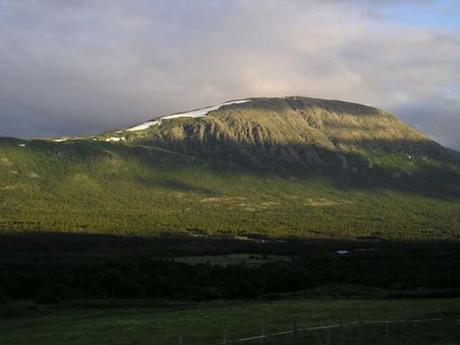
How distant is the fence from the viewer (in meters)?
27.7

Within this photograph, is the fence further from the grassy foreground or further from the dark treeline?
the dark treeline

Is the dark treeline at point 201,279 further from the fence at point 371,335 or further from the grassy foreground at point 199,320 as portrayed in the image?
the fence at point 371,335

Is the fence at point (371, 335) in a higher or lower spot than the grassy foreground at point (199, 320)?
higher

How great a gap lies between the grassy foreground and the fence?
0.58ft

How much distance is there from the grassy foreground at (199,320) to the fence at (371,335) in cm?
18

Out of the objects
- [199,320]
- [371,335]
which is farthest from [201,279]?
[371,335]

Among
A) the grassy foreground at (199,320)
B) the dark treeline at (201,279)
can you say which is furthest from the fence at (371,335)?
the dark treeline at (201,279)

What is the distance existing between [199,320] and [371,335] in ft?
44.4

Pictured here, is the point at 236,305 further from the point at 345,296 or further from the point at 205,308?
the point at 345,296

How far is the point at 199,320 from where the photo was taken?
1591 inches

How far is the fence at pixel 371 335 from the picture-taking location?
27734 mm

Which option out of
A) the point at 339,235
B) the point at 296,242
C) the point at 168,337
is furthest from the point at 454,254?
the point at 168,337


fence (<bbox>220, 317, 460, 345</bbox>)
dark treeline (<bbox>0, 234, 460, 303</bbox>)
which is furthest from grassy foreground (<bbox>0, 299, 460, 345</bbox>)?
dark treeline (<bbox>0, 234, 460, 303</bbox>)

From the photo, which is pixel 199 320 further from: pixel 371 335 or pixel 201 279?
pixel 201 279
